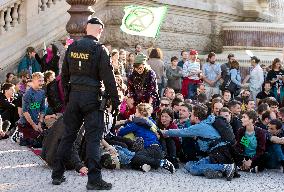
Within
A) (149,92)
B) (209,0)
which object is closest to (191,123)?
(149,92)

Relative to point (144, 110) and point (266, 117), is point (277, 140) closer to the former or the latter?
point (266, 117)

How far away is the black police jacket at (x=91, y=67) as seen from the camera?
8555 millimetres

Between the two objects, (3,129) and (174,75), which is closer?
(3,129)

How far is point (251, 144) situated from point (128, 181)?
2438 millimetres

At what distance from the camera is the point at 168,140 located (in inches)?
435

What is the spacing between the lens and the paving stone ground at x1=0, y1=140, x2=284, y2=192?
29.3 ft

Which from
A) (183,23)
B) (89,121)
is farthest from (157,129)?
(183,23)

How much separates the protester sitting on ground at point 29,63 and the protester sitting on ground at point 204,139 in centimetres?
591

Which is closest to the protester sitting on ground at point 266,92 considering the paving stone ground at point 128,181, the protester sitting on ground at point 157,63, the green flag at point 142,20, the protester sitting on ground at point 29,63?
the protester sitting on ground at point 157,63

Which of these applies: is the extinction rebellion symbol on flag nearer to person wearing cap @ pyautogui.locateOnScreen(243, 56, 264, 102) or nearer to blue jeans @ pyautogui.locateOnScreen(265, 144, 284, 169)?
person wearing cap @ pyautogui.locateOnScreen(243, 56, 264, 102)

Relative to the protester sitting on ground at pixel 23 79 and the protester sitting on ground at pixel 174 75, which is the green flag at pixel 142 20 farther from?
the protester sitting on ground at pixel 23 79

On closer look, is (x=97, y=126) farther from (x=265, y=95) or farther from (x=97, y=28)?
(x=265, y=95)

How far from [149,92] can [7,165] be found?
9.02 ft

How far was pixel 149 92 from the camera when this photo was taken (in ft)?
39.7
